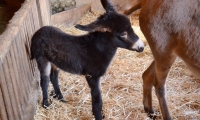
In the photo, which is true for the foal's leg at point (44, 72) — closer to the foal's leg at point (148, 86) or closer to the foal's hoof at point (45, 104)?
the foal's hoof at point (45, 104)

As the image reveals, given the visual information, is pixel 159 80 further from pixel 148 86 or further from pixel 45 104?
pixel 45 104

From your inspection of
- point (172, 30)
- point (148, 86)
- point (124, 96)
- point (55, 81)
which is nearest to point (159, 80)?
point (148, 86)

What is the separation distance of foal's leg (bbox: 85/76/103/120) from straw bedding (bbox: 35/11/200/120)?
19 centimetres

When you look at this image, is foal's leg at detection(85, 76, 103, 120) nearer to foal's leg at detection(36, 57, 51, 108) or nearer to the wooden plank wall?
foal's leg at detection(36, 57, 51, 108)

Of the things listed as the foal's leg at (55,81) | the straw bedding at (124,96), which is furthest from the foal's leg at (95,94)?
the foal's leg at (55,81)

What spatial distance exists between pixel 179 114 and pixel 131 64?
1.32 metres

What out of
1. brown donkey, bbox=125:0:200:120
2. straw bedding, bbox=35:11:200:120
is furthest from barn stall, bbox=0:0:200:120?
brown donkey, bbox=125:0:200:120

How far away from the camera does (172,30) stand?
7.72 ft

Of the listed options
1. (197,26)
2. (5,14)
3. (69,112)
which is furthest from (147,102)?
(5,14)

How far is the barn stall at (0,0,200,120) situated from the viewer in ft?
7.79

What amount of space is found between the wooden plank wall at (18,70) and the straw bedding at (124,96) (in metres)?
0.25

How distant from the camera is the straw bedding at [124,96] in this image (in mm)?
3000

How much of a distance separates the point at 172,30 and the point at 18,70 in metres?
1.47

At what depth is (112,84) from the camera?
3641 millimetres
